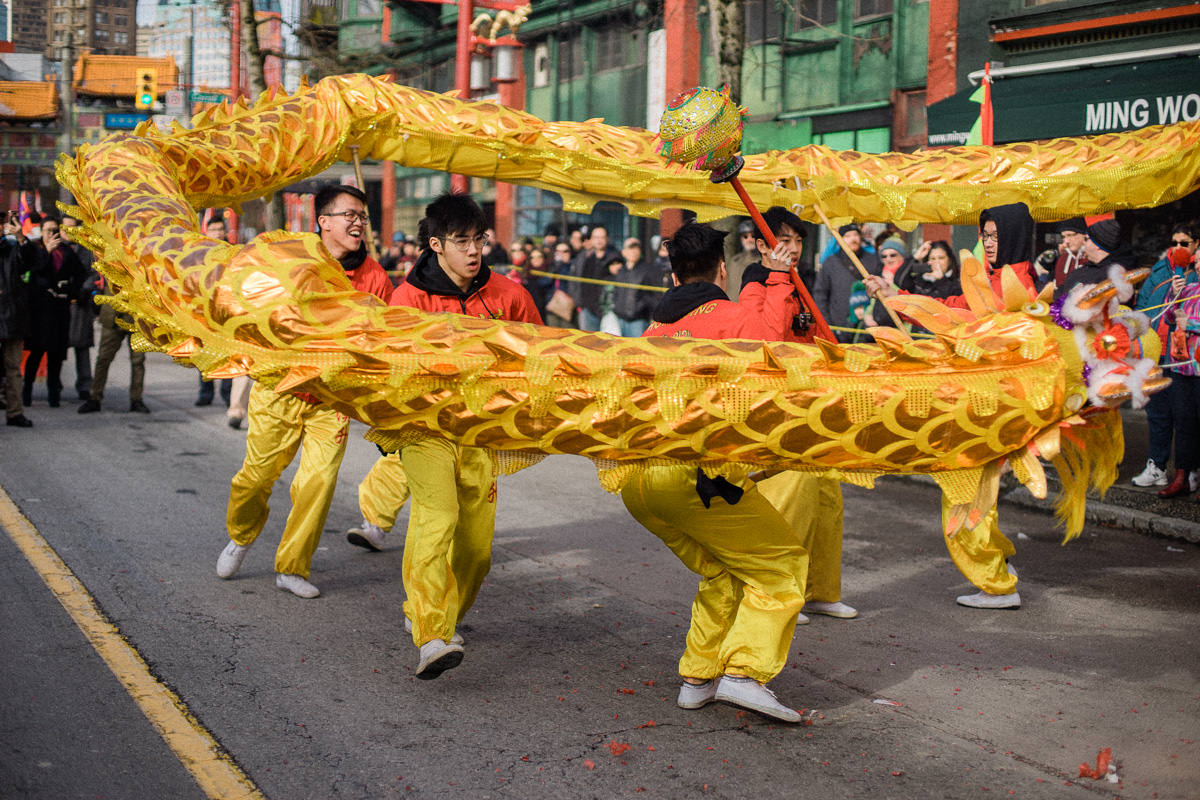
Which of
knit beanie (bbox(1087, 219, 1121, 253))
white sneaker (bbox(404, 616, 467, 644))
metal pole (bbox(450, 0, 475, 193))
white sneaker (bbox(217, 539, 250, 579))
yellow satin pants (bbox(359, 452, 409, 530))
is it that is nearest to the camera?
white sneaker (bbox(404, 616, 467, 644))

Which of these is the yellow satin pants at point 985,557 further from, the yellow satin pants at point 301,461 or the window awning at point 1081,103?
the window awning at point 1081,103

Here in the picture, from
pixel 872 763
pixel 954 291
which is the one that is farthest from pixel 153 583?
pixel 954 291

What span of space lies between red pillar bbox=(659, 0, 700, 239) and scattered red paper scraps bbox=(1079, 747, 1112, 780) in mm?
18424

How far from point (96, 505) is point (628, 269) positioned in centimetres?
822

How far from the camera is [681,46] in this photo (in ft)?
72.6

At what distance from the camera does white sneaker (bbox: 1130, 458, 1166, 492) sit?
355 inches

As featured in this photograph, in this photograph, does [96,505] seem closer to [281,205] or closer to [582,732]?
[582,732]

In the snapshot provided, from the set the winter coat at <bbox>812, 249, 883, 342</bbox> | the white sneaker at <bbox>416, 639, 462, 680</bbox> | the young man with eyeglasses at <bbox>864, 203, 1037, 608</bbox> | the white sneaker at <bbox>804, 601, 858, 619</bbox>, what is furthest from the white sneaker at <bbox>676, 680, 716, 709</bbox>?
the winter coat at <bbox>812, 249, 883, 342</bbox>

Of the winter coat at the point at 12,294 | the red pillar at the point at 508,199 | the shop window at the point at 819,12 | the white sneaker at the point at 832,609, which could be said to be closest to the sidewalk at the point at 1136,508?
the white sneaker at the point at 832,609

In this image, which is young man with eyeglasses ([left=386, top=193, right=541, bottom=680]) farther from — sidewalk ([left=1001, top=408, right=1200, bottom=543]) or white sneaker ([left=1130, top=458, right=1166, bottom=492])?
white sneaker ([left=1130, top=458, right=1166, bottom=492])

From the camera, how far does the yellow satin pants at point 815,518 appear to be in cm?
569

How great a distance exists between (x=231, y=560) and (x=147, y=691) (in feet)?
5.78

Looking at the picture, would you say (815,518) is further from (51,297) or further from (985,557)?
(51,297)

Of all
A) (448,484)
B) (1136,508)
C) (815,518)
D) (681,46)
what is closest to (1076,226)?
(1136,508)
